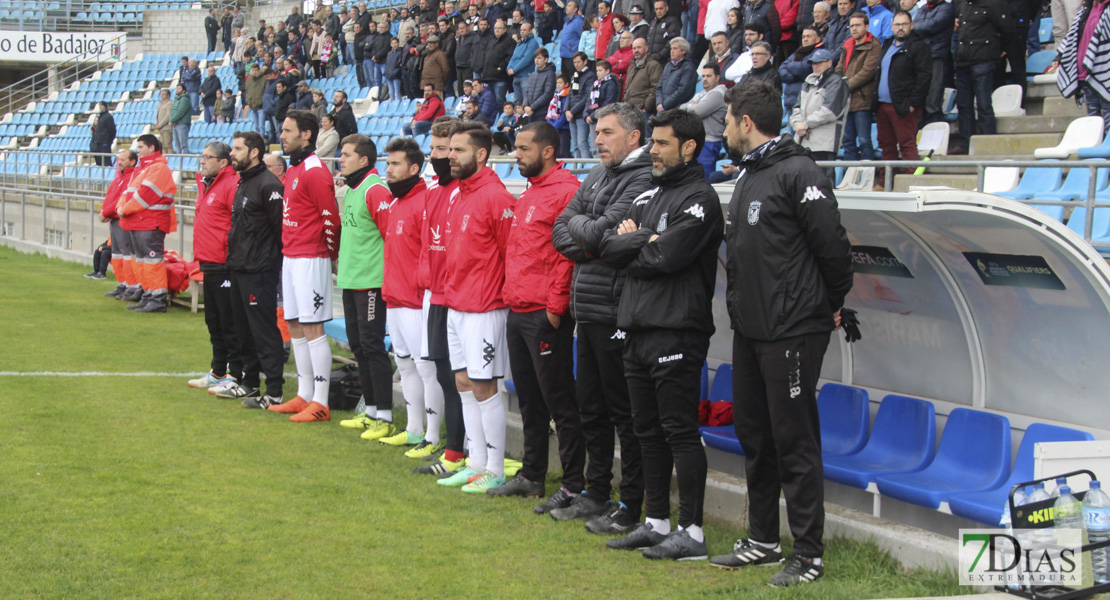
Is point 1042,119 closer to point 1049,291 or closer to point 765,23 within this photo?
point 765,23

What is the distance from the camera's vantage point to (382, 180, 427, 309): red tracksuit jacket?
739cm

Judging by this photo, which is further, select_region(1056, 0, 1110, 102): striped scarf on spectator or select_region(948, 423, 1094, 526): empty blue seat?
select_region(1056, 0, 1110, 102): striped scarf on spectator

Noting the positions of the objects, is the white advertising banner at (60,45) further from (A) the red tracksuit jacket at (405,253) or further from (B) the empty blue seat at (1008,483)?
(B) the empty blue seat at (1008,483)

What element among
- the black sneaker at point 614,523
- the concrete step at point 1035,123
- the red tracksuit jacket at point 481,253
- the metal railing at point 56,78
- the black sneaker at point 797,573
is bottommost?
the black sneaker at point 614,523

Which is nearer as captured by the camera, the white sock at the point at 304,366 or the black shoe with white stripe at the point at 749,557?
the black shoe with white stripe at the point at 749,557

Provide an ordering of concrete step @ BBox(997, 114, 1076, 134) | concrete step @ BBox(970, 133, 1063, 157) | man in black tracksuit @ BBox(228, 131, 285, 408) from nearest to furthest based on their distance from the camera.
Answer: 1. man in black tracksuit @ BBox(228, 131, 285, 408)
2. concrete step @ BBox(970, 133, 1063, 157)
3. concrete step @ BBox(997, 114, 1076, 134)

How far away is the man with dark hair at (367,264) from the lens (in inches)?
311

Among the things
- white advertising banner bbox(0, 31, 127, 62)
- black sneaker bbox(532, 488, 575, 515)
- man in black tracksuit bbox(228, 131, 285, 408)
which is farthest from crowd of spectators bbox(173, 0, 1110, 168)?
white advertising banner bbox(0, 31, 127, 62)

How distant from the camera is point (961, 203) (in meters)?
4.57

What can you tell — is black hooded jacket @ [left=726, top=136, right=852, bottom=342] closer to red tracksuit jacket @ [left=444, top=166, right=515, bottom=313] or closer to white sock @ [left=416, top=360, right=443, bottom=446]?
red tracksuit jacket @ [left=444, top=166, right=515, bottom=313]

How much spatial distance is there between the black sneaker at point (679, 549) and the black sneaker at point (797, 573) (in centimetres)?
55

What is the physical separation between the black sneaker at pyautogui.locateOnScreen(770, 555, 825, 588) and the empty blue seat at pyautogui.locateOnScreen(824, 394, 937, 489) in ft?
2.55

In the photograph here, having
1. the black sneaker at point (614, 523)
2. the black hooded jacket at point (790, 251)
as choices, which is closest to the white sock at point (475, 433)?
the black sneaker at point (614, 523)

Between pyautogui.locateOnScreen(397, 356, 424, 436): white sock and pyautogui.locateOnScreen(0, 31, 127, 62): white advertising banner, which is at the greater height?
pyautogui.locateOnScreen(0, 31, 127, 62): white advertising banner
